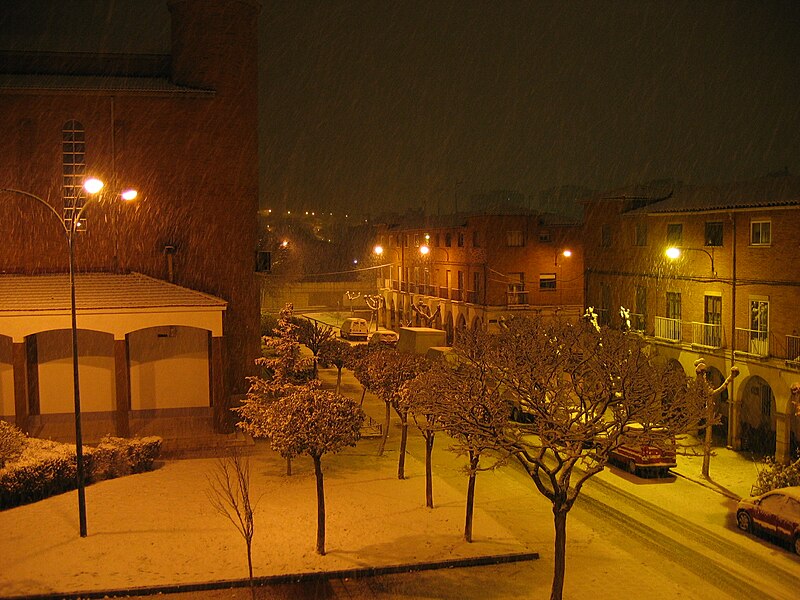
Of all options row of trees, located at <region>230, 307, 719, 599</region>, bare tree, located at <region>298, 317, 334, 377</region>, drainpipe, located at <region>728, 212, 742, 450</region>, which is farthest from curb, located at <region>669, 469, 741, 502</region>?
bare tree, located at <region>298, 317, 334, 377</region>

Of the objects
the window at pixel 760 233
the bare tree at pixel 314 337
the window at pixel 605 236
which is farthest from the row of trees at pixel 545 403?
the window at pixel 605 236

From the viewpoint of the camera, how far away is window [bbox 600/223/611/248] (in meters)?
35.7

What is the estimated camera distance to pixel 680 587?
14367 mm

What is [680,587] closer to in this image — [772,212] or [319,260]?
[772,212]

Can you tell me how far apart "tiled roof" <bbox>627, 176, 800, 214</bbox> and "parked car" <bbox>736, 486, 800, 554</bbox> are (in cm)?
1043

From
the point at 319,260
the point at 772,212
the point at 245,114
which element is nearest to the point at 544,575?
→ the point at 772,212

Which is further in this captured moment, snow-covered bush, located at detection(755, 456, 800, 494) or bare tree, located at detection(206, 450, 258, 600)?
snow-covered bush, located at detection(755, 456, 800, 494)

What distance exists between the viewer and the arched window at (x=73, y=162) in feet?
92.0

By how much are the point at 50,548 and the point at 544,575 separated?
933 centimetres

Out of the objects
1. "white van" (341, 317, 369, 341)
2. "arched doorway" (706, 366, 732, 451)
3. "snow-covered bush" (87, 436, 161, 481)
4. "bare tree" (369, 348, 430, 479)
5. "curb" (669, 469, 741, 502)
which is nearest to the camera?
"bare tree" (369, 348, 430, 479)

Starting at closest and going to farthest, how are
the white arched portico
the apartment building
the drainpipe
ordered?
1. the white arched portico
2. the drainpipe
3. the apartment building

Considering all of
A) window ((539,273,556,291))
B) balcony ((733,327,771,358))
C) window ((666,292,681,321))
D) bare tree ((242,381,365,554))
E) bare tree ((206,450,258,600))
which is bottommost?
bare tree ((206,450,258,600))

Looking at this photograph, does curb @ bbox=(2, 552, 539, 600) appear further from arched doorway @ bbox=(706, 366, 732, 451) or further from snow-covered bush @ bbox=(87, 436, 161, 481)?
arched doorway @ bbox=(706, 366, 732, 451)

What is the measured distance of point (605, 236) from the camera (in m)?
36.0
